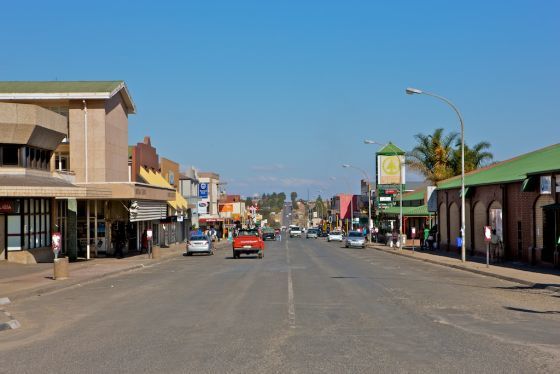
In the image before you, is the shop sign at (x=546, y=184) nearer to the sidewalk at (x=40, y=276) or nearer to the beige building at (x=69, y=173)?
the sidewalk at (x=40, y=276)

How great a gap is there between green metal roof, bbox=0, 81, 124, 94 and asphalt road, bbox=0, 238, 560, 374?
24761 mm

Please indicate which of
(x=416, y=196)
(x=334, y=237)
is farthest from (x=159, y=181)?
(x=416, y=196)

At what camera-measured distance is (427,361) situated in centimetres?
1018

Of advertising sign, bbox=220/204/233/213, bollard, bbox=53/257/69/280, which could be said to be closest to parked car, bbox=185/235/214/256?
bollard, bbox=53/257/69/280

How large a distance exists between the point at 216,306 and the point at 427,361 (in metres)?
8.47

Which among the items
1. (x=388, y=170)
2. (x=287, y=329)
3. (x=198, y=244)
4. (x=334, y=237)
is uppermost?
(x=388, y=170)

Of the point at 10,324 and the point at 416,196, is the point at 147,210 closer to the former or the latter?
the point at 10,324

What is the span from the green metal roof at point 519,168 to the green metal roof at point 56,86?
24532 millimetres

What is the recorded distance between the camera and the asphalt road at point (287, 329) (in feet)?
33.2

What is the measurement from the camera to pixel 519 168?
40.4m

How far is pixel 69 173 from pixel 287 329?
33.6m

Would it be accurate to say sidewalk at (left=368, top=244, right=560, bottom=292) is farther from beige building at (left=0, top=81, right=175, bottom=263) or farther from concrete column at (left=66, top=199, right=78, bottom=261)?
concrete column at (left=66, top=199, right=78, bottom=261)

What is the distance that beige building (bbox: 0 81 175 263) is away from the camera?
35250 mm

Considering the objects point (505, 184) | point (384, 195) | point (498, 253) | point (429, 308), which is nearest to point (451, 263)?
point (498, 253)
